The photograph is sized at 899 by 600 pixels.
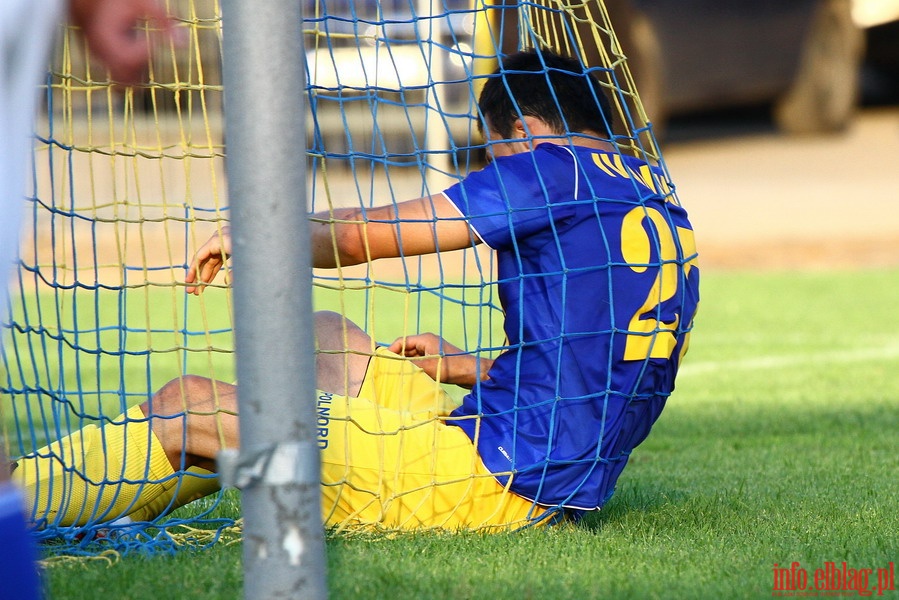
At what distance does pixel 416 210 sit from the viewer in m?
2.70

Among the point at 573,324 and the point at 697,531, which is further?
the point at 697,531

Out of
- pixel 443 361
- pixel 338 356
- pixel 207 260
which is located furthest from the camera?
pixel 443 361

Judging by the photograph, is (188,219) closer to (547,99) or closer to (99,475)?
(99,475)

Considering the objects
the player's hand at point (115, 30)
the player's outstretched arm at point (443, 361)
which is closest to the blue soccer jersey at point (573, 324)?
the player's outstretched arm at point (443, 361)

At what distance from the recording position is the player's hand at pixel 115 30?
70.7 inches

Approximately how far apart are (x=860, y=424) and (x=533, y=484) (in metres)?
2.24

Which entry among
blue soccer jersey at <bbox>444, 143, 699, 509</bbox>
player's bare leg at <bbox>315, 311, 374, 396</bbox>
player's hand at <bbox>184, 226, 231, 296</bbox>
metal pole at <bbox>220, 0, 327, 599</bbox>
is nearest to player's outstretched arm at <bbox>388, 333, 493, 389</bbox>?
player's bare leg at <bbox>315, 311, 374, 396</bbox>

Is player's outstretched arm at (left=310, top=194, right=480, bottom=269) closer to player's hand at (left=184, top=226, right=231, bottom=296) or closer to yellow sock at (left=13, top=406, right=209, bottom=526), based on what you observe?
player's hand at (left=184, top=226, right=231, bottom=296)

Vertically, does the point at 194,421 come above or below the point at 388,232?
below

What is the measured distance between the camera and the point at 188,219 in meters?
2.88

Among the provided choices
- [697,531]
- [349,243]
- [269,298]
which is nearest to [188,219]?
[349,243]

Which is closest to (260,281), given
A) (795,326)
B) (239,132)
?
(239,132)

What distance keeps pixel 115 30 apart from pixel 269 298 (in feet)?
1.55

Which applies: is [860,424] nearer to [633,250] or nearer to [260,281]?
[633,250]
